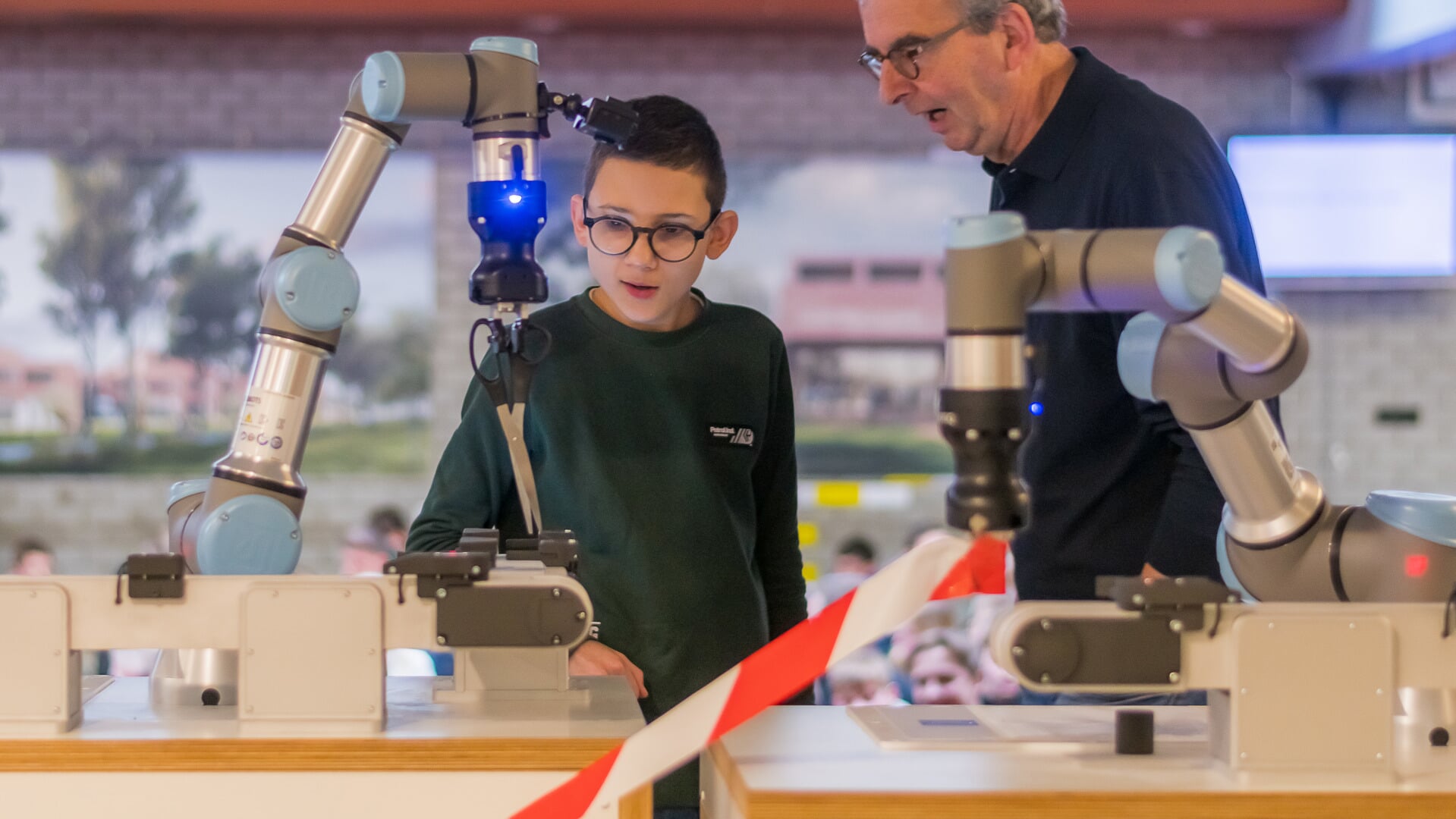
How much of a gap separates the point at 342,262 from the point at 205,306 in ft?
15.1

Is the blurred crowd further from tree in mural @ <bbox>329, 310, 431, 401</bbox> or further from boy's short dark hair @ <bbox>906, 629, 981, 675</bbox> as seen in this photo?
tree in mural @ <bbox>329, 310, 431, 401</bbox>

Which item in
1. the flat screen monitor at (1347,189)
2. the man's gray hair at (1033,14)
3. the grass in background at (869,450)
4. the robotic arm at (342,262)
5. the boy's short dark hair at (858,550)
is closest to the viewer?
the robotic arm at (342,262)

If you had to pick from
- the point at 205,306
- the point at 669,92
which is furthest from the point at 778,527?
the point at 205,306

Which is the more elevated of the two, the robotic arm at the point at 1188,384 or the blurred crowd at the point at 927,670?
the robotic arm at the point at 1188,384

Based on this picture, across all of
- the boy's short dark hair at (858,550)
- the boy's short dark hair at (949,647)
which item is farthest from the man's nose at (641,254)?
the boy's short dark hair at (858,550)

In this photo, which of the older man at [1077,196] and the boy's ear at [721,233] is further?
the boy's ear at [721,233]

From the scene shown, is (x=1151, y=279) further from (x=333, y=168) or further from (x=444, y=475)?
(x=444, y=475)

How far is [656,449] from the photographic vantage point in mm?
1771

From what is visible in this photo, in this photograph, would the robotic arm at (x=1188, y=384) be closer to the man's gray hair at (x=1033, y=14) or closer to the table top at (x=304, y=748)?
the table top at (x=304, y=748)

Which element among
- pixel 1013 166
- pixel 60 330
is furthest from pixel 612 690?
pixel 60 330

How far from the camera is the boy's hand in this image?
1.55m

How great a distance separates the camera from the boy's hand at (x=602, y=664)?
5.10 ft

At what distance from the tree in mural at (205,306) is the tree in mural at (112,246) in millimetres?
92

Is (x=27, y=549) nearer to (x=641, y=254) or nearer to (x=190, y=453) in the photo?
(x=190, y=453)
